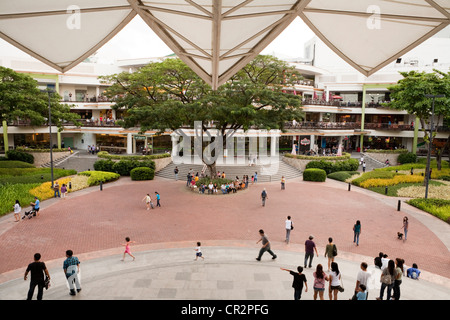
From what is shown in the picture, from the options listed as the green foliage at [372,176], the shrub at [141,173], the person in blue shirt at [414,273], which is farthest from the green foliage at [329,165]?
the person in blue shirt at [414,273]

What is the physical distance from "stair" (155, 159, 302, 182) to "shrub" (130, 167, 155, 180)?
2.10m

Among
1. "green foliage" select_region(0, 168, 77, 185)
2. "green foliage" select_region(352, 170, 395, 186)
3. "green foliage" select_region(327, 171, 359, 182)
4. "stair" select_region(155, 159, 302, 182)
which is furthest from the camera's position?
"stair" select_region(155, 159, 302, 182)

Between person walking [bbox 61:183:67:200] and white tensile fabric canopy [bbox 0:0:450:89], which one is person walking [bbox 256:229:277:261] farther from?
person walking [bbox 61:183:67:200]

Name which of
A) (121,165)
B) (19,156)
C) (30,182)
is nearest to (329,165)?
(121,165)

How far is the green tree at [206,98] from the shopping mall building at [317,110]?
46.0ft

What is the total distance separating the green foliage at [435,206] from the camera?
55.1ft

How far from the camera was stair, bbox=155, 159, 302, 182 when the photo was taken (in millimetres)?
28703

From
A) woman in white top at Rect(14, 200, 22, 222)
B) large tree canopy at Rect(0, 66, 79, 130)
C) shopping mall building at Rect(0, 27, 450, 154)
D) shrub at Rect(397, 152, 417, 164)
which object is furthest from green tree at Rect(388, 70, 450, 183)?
large tree canopy at Rect(0, 66, 79, 130)

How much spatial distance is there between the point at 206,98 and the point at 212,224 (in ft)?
31.2

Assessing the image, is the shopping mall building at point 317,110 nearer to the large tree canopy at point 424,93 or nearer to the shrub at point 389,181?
the large tree canopy at point 424,93

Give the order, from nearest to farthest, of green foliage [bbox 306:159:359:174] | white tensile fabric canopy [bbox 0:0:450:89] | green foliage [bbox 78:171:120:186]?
white tensile fabric canopy [bbox 0:0:450:89] < green foliage [bbox 78:171:120:186] < green foliage [bbox 306:159:359:174]

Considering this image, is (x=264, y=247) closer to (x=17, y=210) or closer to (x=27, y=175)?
(x=17, y=210)
